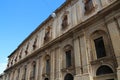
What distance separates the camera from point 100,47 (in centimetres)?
1103

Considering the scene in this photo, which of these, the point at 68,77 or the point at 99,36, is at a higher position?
the point at 99,36

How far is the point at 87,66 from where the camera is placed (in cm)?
1091

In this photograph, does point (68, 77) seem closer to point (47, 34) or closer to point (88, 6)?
point (88, 6)

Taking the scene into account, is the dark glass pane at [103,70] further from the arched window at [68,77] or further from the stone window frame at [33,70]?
the stone window frame at [33,70]

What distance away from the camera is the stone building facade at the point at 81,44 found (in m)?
10.1

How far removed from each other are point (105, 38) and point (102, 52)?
1223mm

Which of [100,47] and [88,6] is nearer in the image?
[100,47]

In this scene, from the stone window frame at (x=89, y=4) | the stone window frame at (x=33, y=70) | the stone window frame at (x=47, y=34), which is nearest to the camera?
the stone window frame at (x=89, y=4)

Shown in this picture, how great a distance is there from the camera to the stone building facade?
10062mm

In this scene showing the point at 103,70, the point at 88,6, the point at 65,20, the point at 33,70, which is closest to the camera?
the point at 103,70

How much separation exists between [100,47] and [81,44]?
1.89m

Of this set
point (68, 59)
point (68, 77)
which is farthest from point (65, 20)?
point (68, 77)

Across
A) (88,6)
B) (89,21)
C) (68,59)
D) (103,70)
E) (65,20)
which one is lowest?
(103,70)

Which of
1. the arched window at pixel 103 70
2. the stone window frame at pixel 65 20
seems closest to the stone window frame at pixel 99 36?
the arched window at pixel 103 70
